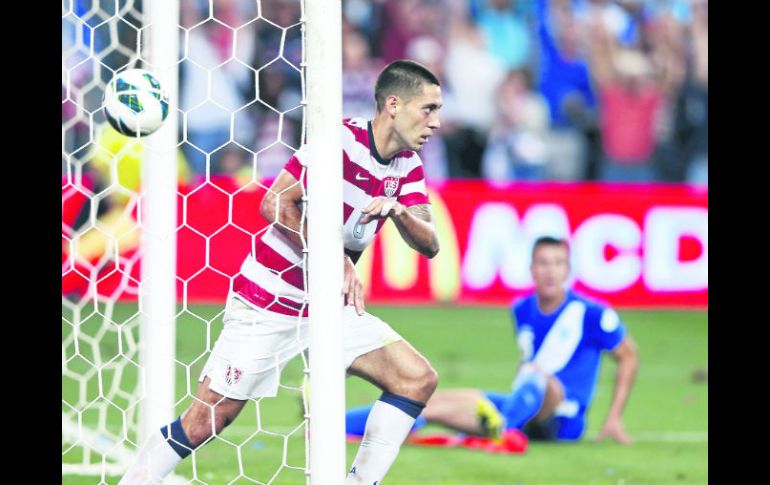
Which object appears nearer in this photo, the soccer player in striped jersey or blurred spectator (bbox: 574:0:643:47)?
the soccer player in striped jersey

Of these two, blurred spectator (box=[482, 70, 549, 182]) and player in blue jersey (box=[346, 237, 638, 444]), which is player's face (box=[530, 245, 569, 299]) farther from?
blurred spectator (box=[482, 70, 549, 182])

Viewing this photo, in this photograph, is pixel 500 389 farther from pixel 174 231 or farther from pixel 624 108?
pixel 624 108

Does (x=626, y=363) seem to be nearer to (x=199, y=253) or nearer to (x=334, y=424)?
(x=334, y=424)

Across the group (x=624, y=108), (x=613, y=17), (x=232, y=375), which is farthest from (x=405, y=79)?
(x=613, y=17)

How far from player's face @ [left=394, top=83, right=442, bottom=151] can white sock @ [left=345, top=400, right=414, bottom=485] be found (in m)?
0.95

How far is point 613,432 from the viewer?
20.6 feet

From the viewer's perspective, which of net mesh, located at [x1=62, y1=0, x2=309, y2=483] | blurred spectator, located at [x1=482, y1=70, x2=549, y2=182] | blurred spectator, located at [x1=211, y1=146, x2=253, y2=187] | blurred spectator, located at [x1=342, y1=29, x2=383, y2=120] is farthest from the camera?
blurred spectator, located at [x1=482, y1=70, x2=549, y2=182]

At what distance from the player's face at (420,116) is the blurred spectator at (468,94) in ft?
25.7

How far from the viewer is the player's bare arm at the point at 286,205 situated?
4203 mm

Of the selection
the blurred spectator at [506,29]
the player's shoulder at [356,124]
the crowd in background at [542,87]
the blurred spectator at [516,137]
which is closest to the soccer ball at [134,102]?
the player's shoulder at [356,124]

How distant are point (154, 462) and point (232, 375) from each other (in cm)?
41

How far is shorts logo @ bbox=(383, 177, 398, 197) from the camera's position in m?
4.60

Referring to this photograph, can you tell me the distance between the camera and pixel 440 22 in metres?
12.4

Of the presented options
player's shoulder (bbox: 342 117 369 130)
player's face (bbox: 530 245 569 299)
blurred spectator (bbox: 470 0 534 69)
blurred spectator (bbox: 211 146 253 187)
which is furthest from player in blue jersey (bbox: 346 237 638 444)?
blurred spectator (bbox: 470 0 534 69)
